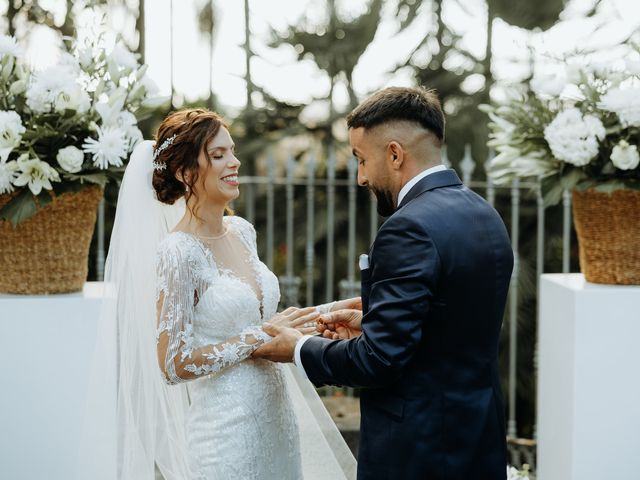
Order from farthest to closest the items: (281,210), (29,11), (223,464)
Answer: (281,210)
(29,11)
(223,464)

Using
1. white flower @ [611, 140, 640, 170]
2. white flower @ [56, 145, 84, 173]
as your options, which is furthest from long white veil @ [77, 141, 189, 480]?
white flower @ [611, 140, 640, 170]

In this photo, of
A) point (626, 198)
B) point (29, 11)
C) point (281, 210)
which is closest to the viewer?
point (626, 198)

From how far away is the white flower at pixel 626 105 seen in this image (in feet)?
10.7

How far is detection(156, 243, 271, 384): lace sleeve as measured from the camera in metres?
2.40

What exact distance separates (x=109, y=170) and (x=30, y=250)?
397 millimetres

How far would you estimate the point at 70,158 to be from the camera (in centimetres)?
291

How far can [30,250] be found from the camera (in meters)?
3.03

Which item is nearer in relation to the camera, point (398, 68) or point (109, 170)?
point (109, 170)

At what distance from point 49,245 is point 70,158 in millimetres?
342

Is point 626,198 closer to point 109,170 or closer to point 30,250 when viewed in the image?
point 109,170

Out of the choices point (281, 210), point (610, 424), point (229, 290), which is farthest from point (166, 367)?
point (281, 210)

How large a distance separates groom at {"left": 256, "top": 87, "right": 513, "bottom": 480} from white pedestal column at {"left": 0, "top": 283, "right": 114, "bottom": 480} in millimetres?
1046

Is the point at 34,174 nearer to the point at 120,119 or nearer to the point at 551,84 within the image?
the point at 120,119

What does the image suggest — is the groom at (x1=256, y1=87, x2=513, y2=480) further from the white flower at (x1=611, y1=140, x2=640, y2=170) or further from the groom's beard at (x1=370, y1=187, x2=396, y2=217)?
the white flower at (x1=611, y1=140, x2=640, y2=170)
